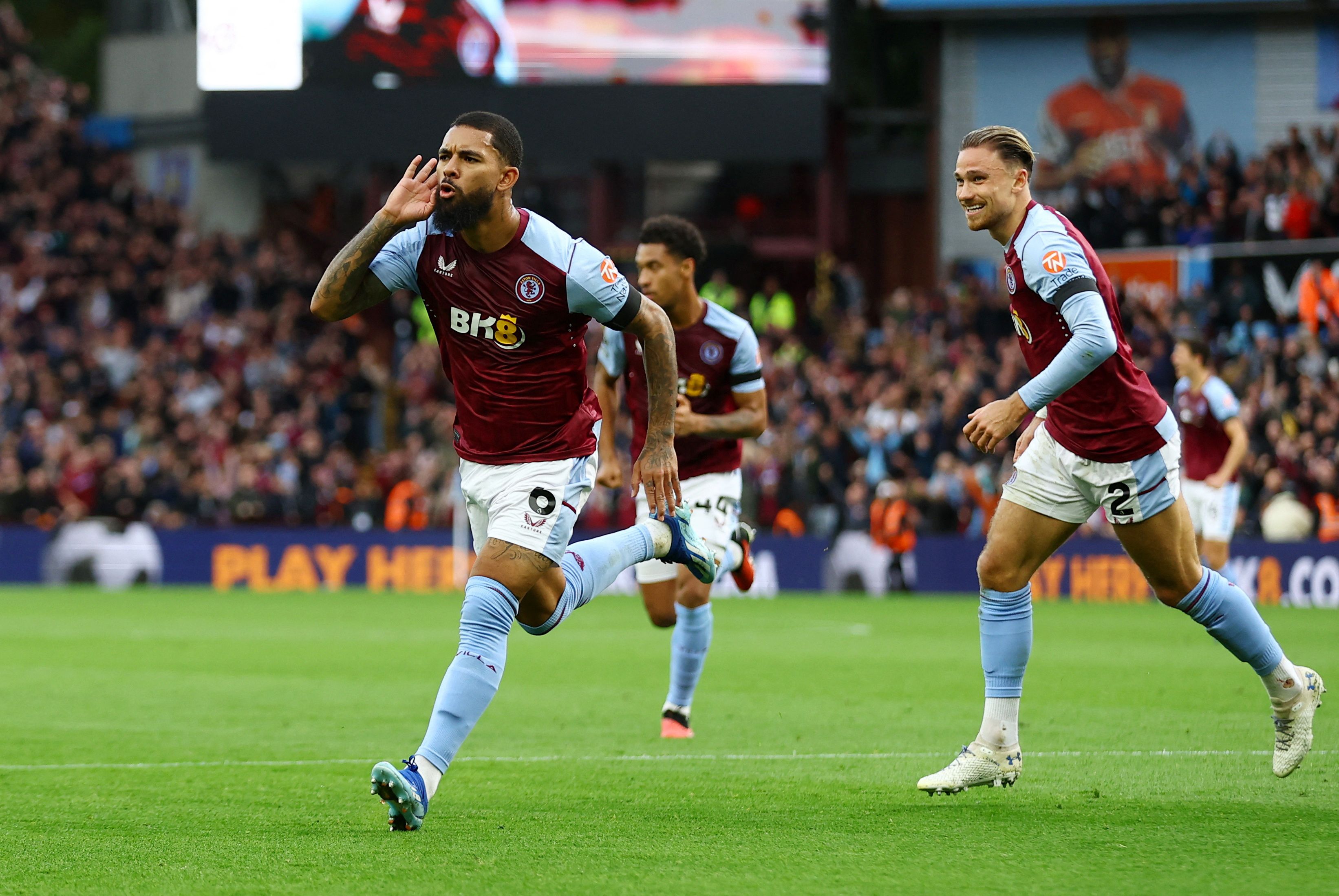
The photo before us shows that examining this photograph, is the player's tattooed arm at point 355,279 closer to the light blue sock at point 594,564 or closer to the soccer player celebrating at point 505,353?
the soccer player celebrating at point 505,353

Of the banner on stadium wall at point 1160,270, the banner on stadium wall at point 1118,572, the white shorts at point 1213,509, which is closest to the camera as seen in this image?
the white shorts at point 1213,509

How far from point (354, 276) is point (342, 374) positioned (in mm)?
24091

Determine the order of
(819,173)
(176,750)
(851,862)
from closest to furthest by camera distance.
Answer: (851,862)
(176,750)
(819,173)

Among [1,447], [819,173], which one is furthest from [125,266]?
[819,173]

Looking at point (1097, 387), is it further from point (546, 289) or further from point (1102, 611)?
point (1102, 611)

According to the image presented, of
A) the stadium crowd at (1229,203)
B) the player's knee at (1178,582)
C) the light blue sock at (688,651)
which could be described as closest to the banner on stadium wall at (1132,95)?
the stadium crowd at (1229,203)

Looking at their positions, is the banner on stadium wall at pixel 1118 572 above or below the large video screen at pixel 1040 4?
below

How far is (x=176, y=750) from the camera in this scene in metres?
8.33

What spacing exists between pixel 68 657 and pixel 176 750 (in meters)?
6.09

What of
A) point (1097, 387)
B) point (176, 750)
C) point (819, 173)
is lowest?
point (176, 750)

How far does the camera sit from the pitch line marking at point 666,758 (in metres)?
7.67

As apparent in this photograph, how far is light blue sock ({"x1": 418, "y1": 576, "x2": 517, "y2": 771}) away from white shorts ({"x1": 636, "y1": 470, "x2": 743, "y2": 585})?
10.3ft

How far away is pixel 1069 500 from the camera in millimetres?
6762

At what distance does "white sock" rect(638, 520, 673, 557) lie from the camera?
23.6 feet
